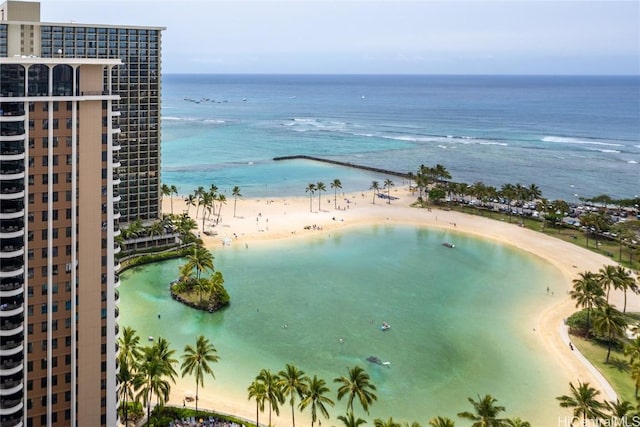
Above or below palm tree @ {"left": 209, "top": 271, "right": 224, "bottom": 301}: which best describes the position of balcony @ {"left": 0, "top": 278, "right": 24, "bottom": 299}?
above

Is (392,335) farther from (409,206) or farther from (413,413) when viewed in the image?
(409,206)

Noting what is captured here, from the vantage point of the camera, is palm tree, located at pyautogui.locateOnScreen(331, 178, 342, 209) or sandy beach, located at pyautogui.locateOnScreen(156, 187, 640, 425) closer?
sandy beach, located at pyautogui.locateOnScreen(156, 187, 640, 425)

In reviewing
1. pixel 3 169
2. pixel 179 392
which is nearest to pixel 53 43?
pixel 3 169

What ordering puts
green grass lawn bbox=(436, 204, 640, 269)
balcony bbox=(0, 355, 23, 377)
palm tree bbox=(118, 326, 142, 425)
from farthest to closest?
1. green grass lawn bbox=(436, 204, 640, 269)
2. palm tree bbox=(118, 326, 142, 425)
3. balcony bbox=(0, 355, 23, 377)

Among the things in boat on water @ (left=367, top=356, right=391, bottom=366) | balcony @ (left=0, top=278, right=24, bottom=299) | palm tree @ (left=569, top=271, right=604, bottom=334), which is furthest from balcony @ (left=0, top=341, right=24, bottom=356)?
palm tree @ (left=569, top=271, right=604, bottom=334)

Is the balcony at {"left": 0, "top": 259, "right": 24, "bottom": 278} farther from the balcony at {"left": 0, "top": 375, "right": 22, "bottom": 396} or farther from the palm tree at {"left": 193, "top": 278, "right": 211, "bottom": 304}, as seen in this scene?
the palm tree at {"left": 193, "top": 278, "right": 211, "bottom": 304}

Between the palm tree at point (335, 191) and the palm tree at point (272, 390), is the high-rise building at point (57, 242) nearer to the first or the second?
the palm tree at point (272, 390)
